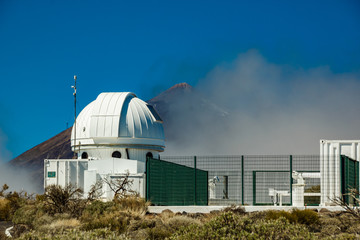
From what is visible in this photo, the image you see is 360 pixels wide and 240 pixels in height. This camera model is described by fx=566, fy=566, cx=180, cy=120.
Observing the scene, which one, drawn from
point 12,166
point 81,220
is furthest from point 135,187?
point 12,166

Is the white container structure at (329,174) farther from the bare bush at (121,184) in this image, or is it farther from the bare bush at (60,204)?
the bare bush at (60,204)

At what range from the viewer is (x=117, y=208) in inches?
667

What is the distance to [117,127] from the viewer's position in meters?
30.7

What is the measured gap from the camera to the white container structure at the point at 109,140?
28062mm

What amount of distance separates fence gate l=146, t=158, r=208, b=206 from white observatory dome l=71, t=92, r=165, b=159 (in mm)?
10208

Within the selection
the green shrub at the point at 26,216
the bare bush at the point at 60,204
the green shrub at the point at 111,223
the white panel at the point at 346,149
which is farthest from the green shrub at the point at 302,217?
the green shrub at the point at 26,216

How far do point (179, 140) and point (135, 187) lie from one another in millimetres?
140138

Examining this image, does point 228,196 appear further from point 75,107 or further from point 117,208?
point 75,107

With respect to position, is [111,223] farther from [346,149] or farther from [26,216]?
[346,149]

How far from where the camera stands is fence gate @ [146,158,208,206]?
19812 mm

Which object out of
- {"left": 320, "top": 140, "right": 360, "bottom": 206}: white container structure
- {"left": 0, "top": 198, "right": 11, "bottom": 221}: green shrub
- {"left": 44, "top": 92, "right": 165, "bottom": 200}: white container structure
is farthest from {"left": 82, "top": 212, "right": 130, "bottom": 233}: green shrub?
{"left": 44, "top": 92, "right": 165, "bottom": 200}: white container structure

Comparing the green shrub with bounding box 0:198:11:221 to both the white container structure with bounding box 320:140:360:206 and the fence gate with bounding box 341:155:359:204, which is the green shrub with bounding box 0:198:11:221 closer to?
the white container structure with bounding box 320:140:360:206

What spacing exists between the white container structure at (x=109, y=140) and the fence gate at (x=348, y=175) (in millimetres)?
11165

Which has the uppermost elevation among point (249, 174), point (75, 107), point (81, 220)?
point (75, 107)
